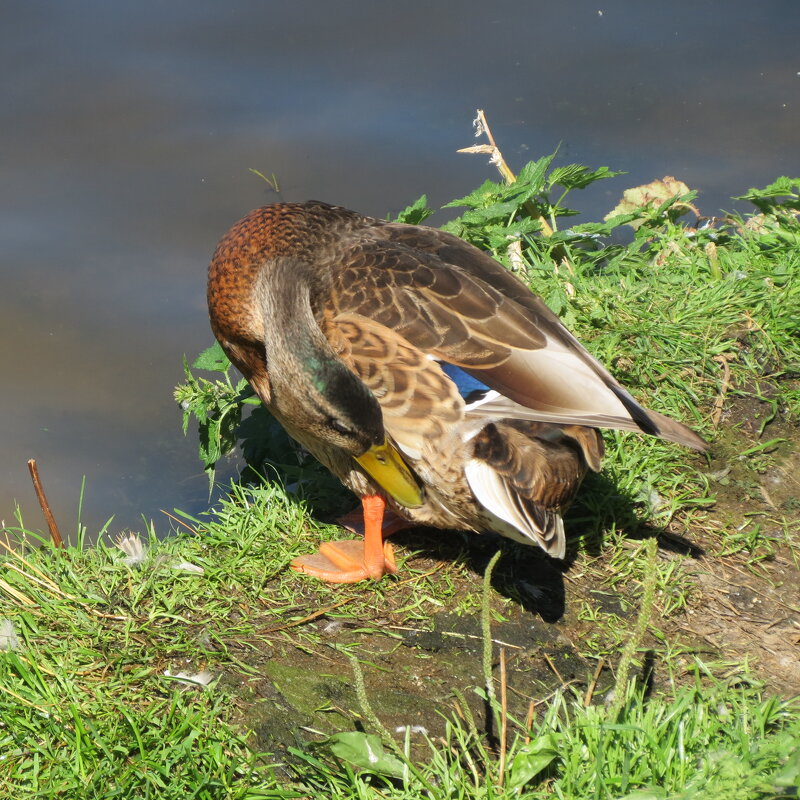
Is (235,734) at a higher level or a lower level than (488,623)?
lower

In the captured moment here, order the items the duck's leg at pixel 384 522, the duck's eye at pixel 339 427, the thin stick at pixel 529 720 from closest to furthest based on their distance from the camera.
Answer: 1. the thin stick at pixel 529 720
2. the duck's eye at pixel 339 427
3. the duck's leg at pixel 384 522

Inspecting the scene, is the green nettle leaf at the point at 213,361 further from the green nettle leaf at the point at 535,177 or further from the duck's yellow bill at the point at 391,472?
the green nettle leaf at the point at 535,177

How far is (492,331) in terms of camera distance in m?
2.59

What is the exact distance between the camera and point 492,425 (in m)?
2.52

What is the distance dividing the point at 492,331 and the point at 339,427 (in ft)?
1.55

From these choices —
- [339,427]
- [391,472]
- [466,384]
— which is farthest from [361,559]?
[466,384]

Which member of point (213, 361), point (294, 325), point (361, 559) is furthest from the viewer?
point (213, 361)

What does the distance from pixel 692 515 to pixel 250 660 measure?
1.41 meters

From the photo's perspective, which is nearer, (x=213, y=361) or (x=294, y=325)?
(x=294, y=325)

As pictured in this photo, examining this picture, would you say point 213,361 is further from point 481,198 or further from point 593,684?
point 593,684

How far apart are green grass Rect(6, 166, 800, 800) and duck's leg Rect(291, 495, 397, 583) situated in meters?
0.04

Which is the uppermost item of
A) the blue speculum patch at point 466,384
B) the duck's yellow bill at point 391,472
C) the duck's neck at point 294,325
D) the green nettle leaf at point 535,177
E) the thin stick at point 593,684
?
the green nettle leaf at point 535,177

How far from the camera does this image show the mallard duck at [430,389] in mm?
2467

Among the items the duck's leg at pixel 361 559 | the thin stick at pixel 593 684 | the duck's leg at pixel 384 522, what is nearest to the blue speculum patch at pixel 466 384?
the duck's leg at pixel 361 559
